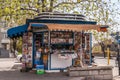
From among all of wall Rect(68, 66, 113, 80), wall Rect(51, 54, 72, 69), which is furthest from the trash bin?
wall Rect(68, 66, 113, 80)

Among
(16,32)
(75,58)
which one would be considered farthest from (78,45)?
(16,32)

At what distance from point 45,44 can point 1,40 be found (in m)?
60.7

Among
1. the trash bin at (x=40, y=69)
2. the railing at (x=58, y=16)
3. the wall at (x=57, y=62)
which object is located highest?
the railing at (x=58, y=16)

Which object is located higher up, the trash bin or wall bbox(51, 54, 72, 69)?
wall bbox(51, 54, 72, 69)

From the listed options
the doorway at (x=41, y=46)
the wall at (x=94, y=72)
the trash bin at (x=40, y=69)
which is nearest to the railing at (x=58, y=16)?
the doorway at (x=41, y=46)

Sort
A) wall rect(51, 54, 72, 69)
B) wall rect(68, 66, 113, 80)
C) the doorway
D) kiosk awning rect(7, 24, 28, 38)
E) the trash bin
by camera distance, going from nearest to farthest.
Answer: wall rect(68, 66, 113, 80)
the trash bin
kiosk awning rect(7, 24, 28, 38)
wall rect(51, 54, 72, 69)
the doorway

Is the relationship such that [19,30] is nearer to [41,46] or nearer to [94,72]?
[41,46]

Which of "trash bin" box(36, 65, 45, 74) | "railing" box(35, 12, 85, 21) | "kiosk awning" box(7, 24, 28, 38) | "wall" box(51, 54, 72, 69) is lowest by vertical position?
"trash bin" box(36, 65, 45, 74)

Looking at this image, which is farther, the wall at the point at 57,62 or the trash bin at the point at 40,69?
the wall at the point at 57,62

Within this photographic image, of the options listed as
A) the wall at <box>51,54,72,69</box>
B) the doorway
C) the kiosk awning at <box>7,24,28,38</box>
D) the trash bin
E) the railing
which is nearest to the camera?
the trash bin

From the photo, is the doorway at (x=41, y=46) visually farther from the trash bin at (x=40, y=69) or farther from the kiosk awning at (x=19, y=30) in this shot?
the kiosk awning at (x=19, y=30)

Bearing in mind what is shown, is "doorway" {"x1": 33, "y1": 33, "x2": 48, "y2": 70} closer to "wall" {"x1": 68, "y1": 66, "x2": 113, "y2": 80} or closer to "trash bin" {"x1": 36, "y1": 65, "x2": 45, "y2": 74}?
"trash bin" {"x1": 36, "y1": 65, "x2": 45, "y2": 74}

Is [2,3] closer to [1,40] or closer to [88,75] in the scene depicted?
[88,75]

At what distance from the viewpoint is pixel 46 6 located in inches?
888
